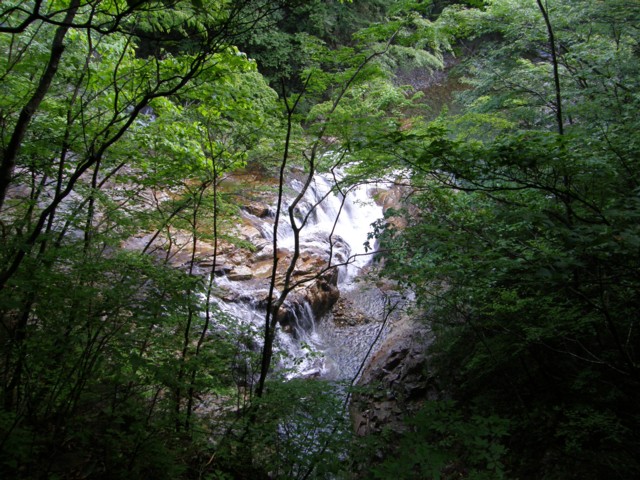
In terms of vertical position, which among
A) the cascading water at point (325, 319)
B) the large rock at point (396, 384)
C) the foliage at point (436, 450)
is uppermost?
the cascading water at point (325, 319)

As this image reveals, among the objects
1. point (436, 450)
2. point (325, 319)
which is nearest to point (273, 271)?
point (436, 450)

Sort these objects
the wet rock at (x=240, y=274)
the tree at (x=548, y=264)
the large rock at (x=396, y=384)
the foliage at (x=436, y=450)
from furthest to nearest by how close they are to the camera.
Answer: the wet rock at (x=240, y=274) < the large rock at (x=396, y=384) < the tree at (x=548, y=264) < the foliage at (x=436, y=450)

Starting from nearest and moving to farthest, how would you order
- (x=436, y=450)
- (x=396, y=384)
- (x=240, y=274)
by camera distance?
(x=436, y=450) → (x=396, y=384) → (x=240, y=274)

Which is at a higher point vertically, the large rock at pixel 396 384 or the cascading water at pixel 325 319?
the cascading water at pixel 325 319

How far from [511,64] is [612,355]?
7.54 meters

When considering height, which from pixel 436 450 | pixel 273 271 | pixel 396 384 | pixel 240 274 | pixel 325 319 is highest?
pixel 240 274

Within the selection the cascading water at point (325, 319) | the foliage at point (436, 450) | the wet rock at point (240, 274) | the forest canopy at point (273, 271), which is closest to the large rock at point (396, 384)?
the forest canopy at point (273, 271)

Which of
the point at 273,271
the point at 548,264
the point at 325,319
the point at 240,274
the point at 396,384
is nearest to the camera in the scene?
the point at 548,264

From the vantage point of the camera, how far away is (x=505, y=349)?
13.8 feet

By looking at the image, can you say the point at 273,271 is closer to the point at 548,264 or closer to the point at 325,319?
the point at 548,264

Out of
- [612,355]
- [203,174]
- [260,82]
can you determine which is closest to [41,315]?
[203,174]

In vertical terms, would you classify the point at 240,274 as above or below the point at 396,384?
above

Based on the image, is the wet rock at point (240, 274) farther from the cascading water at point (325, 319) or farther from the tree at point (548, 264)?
the tree at point (548, 264)

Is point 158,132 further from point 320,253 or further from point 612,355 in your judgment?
point 320,253
